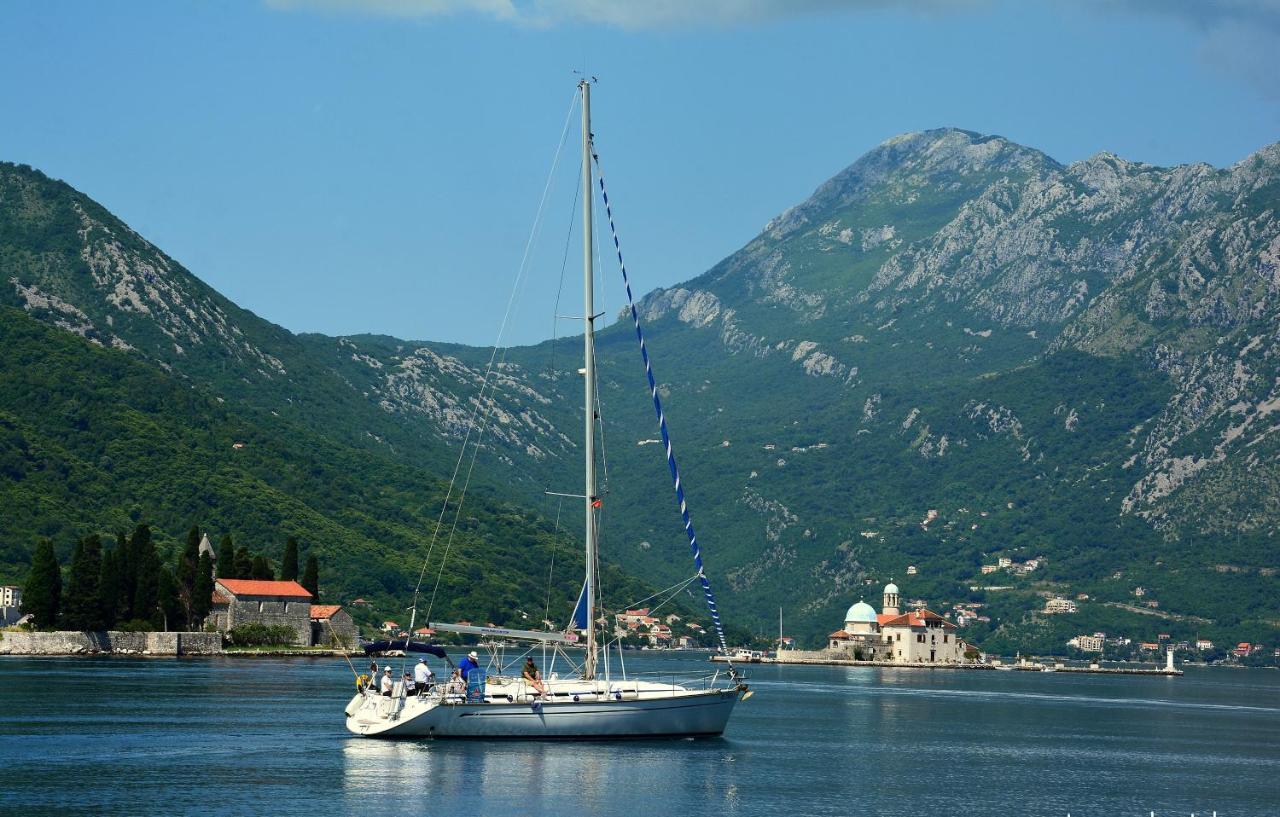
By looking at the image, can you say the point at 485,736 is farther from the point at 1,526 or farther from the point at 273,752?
the point at 1,526

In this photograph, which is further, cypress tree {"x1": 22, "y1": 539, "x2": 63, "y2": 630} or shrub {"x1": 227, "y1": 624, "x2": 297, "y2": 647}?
shrub {"x1": 227, "y1": 624, "x2": 297, "y2": 647}

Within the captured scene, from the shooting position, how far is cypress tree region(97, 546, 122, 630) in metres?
144

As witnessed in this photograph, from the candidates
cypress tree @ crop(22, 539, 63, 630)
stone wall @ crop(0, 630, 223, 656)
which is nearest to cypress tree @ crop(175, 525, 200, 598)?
stone wall @ crop(0, 630, 223, 656)

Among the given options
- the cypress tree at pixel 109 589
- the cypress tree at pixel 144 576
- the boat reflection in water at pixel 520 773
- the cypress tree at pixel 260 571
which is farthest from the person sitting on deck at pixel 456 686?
the cypress tree at pixel 260 571

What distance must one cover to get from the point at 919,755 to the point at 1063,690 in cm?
9958

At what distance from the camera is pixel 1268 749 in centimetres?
8688

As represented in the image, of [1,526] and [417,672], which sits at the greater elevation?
[1,526]

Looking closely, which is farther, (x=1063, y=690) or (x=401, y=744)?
(x=1063, y=690)

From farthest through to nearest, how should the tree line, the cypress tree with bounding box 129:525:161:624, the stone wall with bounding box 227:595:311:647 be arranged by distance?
the stone wall with bounding box 227:595:311:647, the cypress tree with bounding box 129:525:161:624, the tree line

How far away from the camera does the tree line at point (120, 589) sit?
472ft

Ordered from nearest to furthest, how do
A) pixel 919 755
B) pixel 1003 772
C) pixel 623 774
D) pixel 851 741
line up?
pixel 623 774 → pixel 1003 772 → pixel 919 755 → pixel 851 741

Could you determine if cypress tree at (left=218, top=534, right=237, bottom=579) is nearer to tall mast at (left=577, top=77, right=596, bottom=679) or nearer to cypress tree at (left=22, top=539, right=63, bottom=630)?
cypress tree at (left=22, top=539, right=63, bottom=630)

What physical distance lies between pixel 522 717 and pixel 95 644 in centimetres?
9074

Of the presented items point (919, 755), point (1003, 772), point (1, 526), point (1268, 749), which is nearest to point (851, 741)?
point (919, 755)
